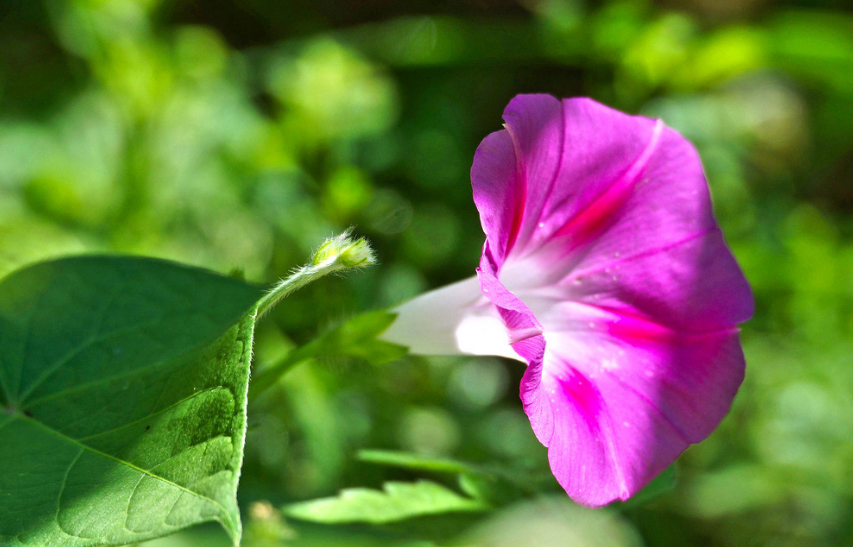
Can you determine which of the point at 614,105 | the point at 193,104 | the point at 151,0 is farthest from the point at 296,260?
the point at 614,105

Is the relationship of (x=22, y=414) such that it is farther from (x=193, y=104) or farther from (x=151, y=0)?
(x=151, y=0)

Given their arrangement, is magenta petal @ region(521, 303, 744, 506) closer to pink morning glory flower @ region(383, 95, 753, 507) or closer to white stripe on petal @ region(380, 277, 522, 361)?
pink morning glory flower @ region(383, 95, 753, 507)

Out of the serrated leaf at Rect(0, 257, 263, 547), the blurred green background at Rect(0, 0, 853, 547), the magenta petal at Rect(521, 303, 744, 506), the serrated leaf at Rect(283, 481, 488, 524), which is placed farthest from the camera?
the blurred green background at Rect(0, 0, 853, 547)

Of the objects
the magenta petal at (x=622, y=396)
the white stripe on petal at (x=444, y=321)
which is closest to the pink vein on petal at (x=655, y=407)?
the magenta petal at (x=622, y=396)

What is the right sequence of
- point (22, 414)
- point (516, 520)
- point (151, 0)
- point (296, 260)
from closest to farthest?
point (22, 414), point (516, 520), point (296, 260), point (151, 0)

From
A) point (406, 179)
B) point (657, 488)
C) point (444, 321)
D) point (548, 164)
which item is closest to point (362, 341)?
point (444, 321)

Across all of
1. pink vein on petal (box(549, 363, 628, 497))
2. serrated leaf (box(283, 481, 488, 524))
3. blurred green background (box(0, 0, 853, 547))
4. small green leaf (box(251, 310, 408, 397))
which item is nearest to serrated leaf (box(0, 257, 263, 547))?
small green leaf (box(251, 310, 408, 397))
